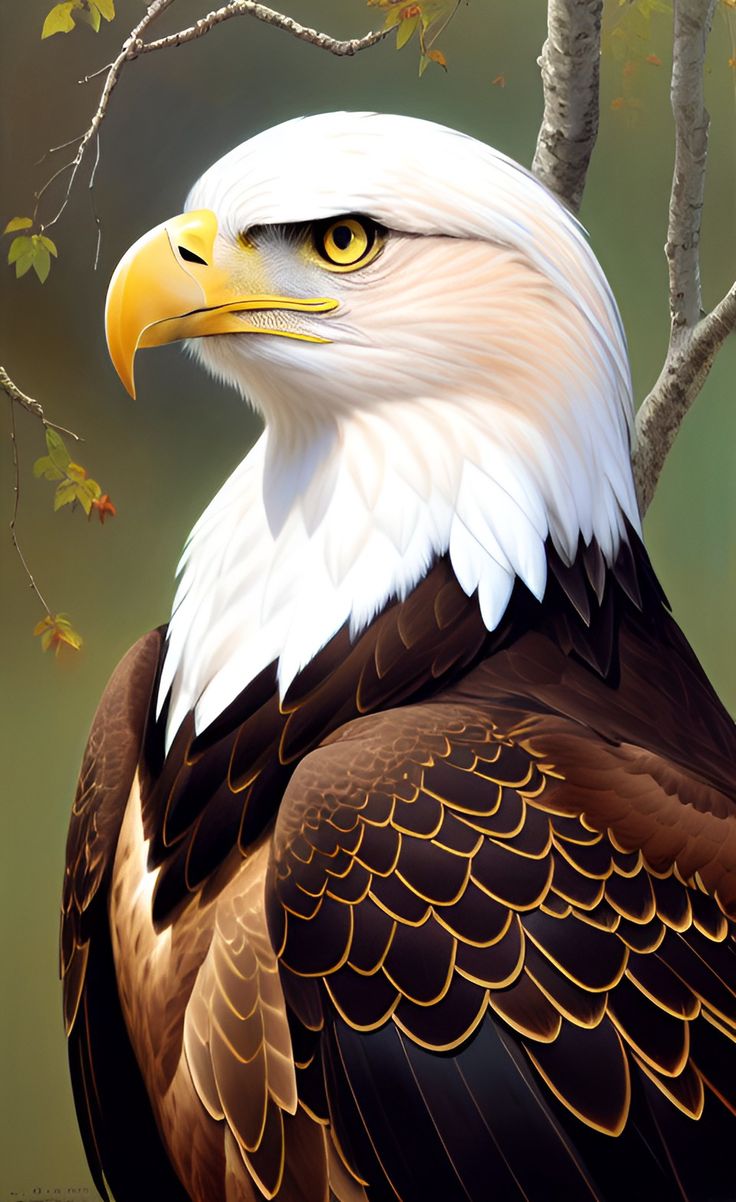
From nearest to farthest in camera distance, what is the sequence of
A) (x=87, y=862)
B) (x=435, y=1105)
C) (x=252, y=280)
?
(x=435, y=1105) → (x=252, y=280) → (x=87, y=862)

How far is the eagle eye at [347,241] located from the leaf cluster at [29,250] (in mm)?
400

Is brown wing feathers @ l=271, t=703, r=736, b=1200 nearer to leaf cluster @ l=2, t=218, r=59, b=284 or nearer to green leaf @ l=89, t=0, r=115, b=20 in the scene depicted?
leaf cluster @ l=2, t=218, r=59, b=284

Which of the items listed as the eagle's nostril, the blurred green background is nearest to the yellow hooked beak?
the eagle's nostril

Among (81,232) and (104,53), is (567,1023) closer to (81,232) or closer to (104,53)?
(81,232)

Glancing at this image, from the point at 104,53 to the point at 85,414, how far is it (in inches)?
15.4

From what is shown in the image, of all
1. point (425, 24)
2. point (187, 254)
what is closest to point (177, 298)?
point (187, 254)

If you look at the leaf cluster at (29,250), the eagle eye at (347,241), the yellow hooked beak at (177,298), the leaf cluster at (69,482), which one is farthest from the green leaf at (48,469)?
the eagle eye at (347,241)

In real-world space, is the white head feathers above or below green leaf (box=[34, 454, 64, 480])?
below

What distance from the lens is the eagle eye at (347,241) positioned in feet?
3.53

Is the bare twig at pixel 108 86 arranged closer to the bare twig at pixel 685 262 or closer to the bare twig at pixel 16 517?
the bare twig at pixel 16 517

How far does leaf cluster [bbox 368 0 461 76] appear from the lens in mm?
1283

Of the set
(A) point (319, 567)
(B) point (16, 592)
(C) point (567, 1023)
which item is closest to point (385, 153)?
(A) point (319, 567)

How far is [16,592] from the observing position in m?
1.36

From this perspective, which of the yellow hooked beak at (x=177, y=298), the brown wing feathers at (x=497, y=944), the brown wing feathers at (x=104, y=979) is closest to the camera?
the brown wing feathers at (x=497, y=944)
